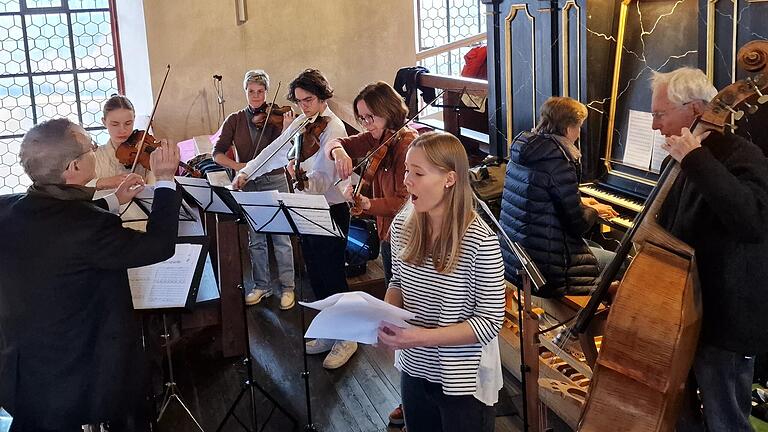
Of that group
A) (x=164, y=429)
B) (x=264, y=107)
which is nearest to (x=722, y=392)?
(x=164, y=429)

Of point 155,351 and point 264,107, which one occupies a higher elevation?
point 264,107

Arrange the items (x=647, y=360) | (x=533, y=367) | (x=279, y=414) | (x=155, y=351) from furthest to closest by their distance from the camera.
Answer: (x=155, y=351) < (x=279, y=414) < (x=533, y=367) < (x=647, y=360)

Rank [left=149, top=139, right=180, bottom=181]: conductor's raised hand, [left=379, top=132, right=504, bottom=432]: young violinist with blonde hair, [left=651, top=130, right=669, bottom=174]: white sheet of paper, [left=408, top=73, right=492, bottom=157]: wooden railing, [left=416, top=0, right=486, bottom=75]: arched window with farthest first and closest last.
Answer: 1. [left=416, top=0, right=486, bottom=75]: arched window
2. [left=408, top=73, right=492, bottom=157]: wooden railing
3. [left=651, top=130, right=669, bottom=174]: white sheet of paper
4. [left=149, top=139, right=180, bottom=181]: conductor's raised hand
5. [left=379, top=132, right=504, bottom=432]: young violinist with blonde hair

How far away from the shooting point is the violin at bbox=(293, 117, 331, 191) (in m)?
4.27

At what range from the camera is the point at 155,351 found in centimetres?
424

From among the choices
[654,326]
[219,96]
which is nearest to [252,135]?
[654,326]

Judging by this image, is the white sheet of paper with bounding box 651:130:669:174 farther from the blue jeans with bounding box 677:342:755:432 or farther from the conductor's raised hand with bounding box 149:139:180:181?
the conductor's raised hand with bounding box 149:139:180:181

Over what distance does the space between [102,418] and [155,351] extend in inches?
62.0

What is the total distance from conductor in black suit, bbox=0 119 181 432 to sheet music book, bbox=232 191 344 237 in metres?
0.71

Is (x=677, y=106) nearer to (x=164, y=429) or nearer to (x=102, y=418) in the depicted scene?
(x=102, y=418)

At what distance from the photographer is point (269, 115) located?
4930mm

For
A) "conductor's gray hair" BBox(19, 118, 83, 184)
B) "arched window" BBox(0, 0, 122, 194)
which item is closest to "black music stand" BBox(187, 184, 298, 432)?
"conductor's gray hair" BBox(19, 118, 83, 184)

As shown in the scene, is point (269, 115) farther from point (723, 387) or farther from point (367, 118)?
point (723, 387)

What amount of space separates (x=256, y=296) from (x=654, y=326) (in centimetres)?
333
